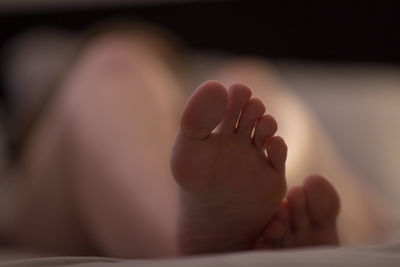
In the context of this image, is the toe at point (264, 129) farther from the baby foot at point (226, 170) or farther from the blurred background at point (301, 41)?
the blurred background at point (301, 41)

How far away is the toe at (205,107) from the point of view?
1.43ft

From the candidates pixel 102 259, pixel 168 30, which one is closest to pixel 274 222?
pixel 102 259

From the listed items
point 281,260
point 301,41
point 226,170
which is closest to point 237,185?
point 226,170

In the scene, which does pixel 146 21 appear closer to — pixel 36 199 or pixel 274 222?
pixel 36 199

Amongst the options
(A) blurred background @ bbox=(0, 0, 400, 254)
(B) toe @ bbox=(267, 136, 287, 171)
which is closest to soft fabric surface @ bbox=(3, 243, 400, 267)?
(B) toe @ bbox=(267, 136, 287, 171)

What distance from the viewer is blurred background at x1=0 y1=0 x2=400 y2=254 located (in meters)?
1.19

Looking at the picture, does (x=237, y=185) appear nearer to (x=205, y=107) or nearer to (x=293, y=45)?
(x=205, y=107)

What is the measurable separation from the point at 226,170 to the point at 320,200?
0.34 ft

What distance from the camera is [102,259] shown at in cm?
40

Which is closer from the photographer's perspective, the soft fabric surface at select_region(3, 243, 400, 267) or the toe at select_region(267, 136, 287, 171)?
the soft fabric surface at select_region(3, 243, 400, 267)

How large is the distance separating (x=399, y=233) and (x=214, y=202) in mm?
383

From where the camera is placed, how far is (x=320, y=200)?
0.52 metres

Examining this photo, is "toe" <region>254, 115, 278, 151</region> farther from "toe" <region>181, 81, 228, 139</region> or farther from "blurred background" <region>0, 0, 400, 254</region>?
"blurred background" <region>0, 0, 400, 254</region>

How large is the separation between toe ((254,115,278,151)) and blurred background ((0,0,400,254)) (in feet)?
2.11
